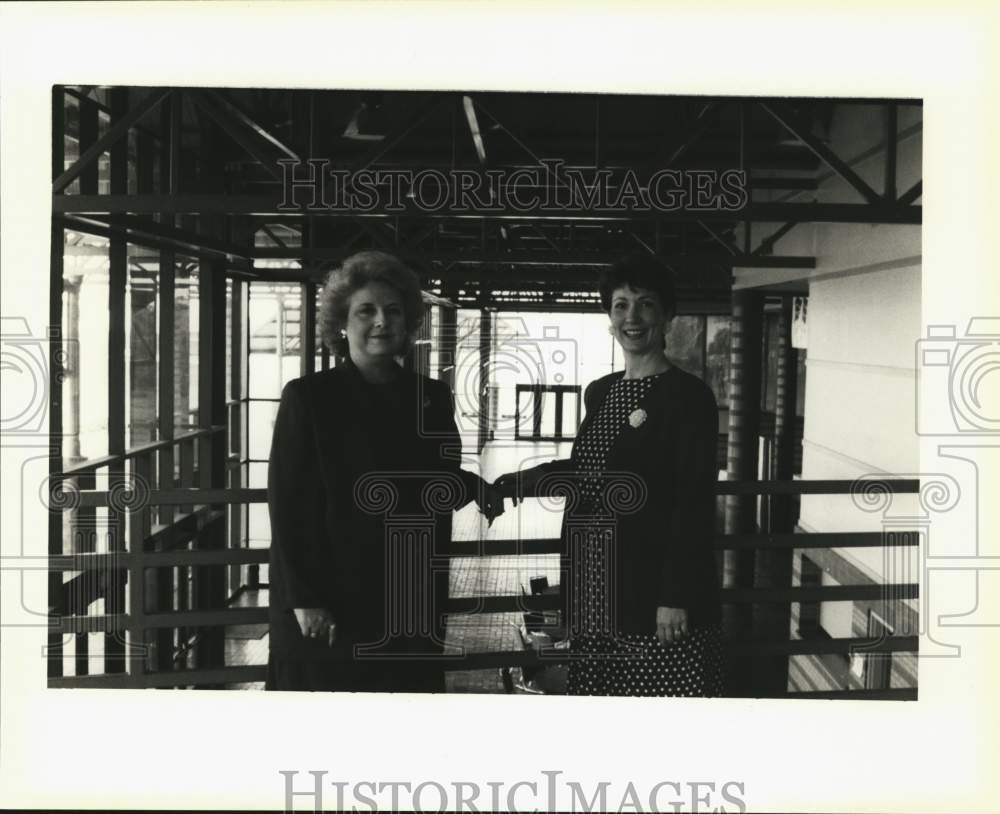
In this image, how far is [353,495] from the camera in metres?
2.62

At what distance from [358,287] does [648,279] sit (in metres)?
0.85

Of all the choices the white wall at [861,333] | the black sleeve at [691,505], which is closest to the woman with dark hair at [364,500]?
the black sleeve at [691,505]

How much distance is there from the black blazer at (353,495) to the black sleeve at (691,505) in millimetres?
606

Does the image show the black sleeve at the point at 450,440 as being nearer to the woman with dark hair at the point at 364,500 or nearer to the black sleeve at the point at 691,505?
the woman with dark hair at the point at 364,500

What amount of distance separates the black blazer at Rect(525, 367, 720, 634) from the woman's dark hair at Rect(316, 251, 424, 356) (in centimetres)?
58

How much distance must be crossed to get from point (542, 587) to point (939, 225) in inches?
61.6

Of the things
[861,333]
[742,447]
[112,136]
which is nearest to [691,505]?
[742,447]

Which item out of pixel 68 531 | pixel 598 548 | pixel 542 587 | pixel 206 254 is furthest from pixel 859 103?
pixel 68 531

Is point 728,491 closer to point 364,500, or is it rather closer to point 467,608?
point 467,608

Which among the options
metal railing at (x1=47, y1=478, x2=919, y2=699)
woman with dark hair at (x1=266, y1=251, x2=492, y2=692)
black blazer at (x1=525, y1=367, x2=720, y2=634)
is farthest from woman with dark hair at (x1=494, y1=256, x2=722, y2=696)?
woman with dark hair at (x1=266, y1=251, x2=492, y2=692)

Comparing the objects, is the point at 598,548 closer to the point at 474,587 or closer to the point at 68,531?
the point at 474,587

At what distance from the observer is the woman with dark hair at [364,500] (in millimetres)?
2627

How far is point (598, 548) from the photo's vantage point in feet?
8.78

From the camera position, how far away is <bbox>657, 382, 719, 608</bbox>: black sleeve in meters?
2.60
